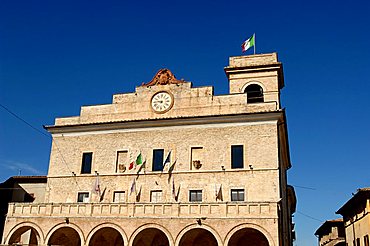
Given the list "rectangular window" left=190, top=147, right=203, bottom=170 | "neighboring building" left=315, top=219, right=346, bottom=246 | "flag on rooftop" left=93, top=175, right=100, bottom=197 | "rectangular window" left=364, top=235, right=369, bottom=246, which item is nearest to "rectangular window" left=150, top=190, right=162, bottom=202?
"rectangular window" left=190, top=147, right=203, bottom=170

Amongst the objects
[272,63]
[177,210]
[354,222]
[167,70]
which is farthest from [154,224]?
→ [354,222]

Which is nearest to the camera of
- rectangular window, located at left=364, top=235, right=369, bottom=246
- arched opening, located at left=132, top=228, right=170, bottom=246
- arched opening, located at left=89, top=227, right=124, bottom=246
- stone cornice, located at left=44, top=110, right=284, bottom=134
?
arched opening, located at left=132, top=228, right=170, bottom=246

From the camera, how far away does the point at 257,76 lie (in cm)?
3484

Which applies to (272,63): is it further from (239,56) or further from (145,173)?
(145,173)

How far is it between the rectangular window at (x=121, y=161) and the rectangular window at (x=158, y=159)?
2.24m

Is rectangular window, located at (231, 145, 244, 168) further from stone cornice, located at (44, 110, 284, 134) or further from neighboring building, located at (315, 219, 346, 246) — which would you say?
neighboring building, located at (315, 219, 346, 246)

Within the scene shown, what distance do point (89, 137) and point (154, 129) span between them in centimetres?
563

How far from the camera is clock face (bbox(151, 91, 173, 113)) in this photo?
1314 inches

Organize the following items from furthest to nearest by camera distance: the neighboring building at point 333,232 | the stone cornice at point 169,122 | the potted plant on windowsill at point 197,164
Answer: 1. the neighboring building at point 333,232
2. the potted plant on windowsill at point 197,164
3. the stone cornice at point 169,122

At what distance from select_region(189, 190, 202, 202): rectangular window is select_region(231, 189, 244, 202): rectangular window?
93.5 inches

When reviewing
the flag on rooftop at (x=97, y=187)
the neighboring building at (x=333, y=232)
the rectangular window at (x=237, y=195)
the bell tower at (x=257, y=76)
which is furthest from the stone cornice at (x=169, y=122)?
the neighboring building at (x=333, y=232)

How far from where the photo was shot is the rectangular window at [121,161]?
32.5m

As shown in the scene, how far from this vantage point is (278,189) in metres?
28.5

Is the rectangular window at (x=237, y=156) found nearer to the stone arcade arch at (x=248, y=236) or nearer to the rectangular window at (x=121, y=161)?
the stone arcade arch at (x=248, y=236)
